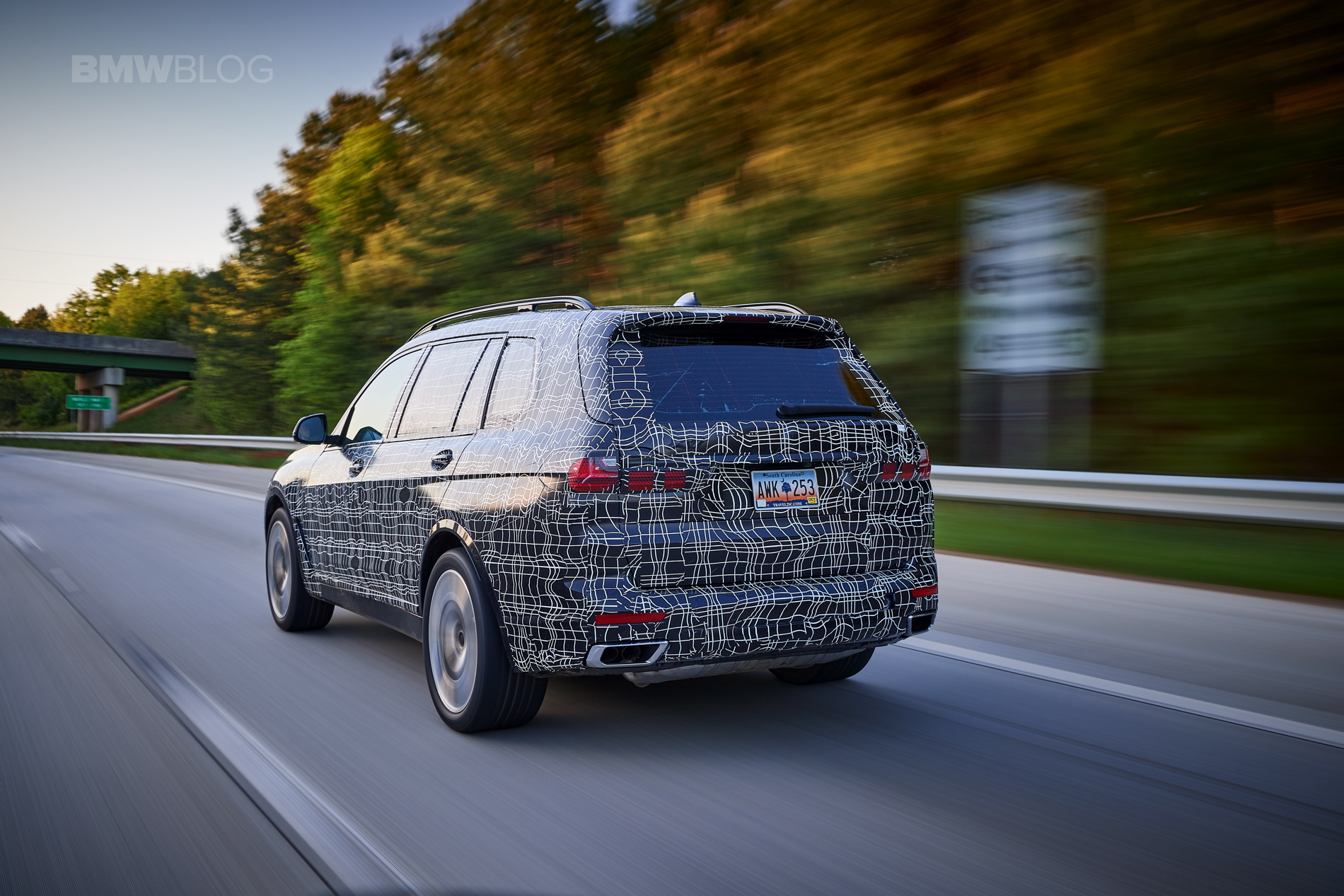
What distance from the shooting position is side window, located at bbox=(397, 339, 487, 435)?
5461mm

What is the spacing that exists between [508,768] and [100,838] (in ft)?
4.44

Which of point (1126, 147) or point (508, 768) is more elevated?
point (1126, 147)

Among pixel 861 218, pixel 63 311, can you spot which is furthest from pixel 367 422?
pixel 63 311

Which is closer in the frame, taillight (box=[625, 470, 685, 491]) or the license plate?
taillight (box=[625, 470, 685, 491])

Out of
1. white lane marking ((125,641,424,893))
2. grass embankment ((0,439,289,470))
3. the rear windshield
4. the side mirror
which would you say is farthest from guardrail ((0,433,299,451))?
the rear windshield

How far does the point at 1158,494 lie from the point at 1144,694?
3.59 meters

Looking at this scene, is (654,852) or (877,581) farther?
(877,581)

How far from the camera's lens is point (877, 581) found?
15.5 ft

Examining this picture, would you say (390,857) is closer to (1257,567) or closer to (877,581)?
(877,581)

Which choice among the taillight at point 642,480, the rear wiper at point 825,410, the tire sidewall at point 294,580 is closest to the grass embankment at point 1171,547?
the rear wiper at point 825,410

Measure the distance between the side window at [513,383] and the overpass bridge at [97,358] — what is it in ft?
249

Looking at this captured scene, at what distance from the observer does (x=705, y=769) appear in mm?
4297

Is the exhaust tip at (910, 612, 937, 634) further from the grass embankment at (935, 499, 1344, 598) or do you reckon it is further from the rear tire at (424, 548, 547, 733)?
the grass embankment at (935, 499, 1344, 598)

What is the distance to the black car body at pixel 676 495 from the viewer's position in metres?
4.26
